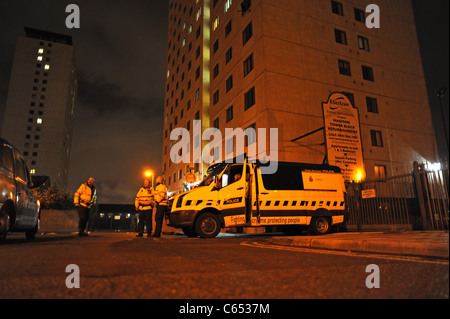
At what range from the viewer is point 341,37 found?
2405 cm

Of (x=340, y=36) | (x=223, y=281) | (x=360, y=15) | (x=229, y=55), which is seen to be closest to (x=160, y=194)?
(x=223, y=281)

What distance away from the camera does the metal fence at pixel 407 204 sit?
8.08 m

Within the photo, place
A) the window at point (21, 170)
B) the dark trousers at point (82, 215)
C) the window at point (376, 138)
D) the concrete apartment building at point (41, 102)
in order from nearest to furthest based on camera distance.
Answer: the window at point (21, 170) → the dark trousers at point (82, 215) → the window at point (376, 138) → the concrete apartment building at point (41, 102)

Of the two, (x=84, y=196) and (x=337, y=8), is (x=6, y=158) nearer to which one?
(x=84, y=196)

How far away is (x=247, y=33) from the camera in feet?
77.1

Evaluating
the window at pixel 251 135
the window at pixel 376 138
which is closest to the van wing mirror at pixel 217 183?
the window at pixel 251 135

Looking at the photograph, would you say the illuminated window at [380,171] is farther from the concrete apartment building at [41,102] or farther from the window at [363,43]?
the concrete apartment building at [41,102]

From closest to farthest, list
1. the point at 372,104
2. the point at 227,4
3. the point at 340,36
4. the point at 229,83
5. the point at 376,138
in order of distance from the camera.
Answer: the point at 376,138 < the point at 372,104 < the point at 340,36 < the point at 229,83 < the point at 227,4

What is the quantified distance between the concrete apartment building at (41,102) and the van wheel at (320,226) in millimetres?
90813

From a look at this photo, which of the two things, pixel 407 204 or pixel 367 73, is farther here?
pixel 367 73

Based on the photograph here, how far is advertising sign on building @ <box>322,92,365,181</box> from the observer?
18047mm

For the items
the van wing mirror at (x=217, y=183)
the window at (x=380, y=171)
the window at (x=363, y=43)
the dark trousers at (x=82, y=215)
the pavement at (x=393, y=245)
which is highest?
the window at (x=363, y=43)

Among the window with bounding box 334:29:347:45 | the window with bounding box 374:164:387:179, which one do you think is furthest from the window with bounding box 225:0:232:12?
the window with bounding box 374:164:387:179

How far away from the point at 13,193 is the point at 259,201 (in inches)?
258
